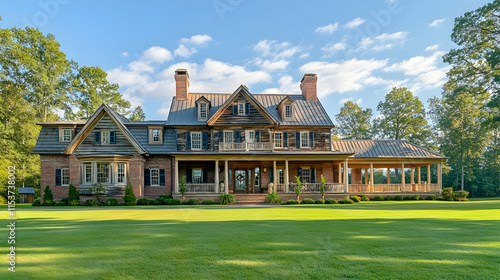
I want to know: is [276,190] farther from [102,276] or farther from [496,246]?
[102,276]

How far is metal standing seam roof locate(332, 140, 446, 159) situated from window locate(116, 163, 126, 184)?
751 inches

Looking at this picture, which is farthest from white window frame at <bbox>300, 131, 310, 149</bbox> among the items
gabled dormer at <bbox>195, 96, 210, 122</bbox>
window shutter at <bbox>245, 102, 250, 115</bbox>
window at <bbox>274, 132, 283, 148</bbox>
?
gabled dormer at <bbox>195, 96, 210, 122</bbox>

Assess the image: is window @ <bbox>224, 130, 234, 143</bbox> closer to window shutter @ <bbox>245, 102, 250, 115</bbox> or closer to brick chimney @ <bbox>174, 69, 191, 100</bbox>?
window shutter @ <bbox>245, 102, 250, 115</bbox>

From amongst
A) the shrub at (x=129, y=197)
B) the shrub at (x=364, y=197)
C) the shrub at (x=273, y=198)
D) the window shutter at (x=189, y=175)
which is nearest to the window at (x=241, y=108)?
the window shutter at (x=189, y=175)

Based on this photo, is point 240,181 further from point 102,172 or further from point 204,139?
point 102,172

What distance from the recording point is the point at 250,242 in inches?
269

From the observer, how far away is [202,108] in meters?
29.0

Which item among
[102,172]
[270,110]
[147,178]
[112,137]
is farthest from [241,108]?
[102,172]

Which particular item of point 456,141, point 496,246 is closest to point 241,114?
point 496,246

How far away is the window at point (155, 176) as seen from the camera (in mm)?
27047

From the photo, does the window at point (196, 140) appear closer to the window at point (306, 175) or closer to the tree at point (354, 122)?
the window at point (306, 175)

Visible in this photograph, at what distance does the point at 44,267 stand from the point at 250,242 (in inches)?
151

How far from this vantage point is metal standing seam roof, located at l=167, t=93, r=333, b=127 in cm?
2888

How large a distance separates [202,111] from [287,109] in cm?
814
